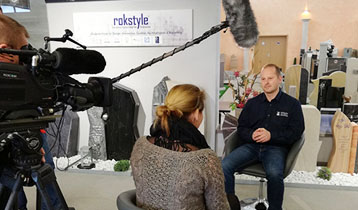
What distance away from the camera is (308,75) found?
2.87 meters

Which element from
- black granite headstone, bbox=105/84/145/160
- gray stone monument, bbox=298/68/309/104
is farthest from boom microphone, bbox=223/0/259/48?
black granite headstone, bbox=105/84/145/160

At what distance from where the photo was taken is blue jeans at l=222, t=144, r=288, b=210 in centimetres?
187

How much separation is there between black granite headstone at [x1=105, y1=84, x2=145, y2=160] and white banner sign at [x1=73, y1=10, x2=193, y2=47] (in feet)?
1.69

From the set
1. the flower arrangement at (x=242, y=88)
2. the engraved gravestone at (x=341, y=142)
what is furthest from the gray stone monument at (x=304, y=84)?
the flower arrangement at (x=242, y=88)

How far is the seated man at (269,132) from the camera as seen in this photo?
77.4 inches

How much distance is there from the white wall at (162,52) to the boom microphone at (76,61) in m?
1.66

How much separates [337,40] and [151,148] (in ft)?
10.2

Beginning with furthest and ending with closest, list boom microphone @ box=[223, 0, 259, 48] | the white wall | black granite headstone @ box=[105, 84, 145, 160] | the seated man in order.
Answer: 1. black granite headstone @ box=[105, 84, 145, 160]
2. the white wall
3. boom microphone @ box=[223, 0, 259, 48]
4. the seated man

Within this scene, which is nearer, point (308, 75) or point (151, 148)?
point (151, 148)

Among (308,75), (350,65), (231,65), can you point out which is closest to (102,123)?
(231,65)

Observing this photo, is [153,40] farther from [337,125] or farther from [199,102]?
[337,125]

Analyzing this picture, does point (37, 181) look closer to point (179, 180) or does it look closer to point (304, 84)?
point (179, 180)

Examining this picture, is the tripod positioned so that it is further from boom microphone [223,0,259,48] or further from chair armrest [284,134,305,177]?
boom microphone [223,0,259,48]

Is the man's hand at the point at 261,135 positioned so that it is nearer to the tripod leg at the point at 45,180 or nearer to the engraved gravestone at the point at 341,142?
the engraved gravestone at the point at 341,142
